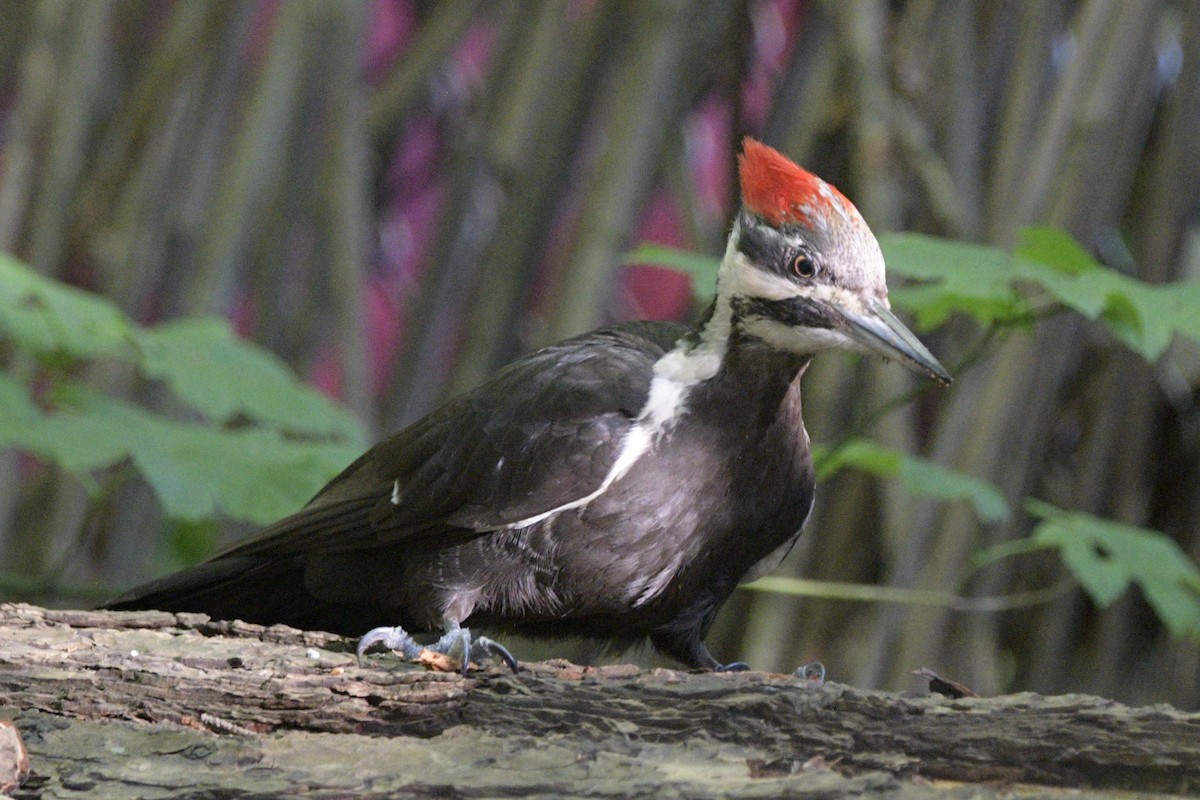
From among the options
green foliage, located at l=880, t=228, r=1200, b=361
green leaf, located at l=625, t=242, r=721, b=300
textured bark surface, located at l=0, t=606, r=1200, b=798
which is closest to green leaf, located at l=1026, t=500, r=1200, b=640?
green foliage, located at l=880, t=228, r=1200, b=361

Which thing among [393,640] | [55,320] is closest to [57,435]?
[55,320]

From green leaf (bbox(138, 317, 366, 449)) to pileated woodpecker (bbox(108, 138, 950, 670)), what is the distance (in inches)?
8.9

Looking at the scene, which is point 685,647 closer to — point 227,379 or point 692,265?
point 692,265

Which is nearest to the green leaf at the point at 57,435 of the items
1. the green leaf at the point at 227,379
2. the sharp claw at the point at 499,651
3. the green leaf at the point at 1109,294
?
the green leaf at the point at 227,379

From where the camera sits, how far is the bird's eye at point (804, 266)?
56.1 inches

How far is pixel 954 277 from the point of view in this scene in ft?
5.01

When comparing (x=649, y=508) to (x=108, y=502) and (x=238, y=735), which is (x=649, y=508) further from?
(x=108, y=502)

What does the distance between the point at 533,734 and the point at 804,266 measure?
0.59m

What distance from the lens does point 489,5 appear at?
115 inches

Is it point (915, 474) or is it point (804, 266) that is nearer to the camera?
point (804, 266)

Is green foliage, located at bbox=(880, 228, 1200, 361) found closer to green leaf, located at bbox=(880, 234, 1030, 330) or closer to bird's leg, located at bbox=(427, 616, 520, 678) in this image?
green leaf, located at bbox=(880, 234, 1030, 330)

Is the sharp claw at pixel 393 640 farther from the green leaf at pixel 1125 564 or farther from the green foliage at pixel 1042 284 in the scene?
the green leaf at pixel 1125 564

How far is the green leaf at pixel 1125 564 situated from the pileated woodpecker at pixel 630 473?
1.53ft

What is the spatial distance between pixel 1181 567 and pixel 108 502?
179 centimetres
